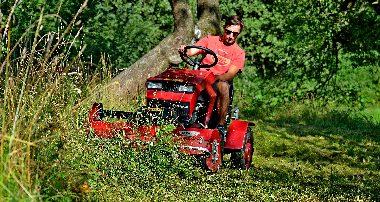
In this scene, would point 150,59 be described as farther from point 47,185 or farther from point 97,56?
point 47,185

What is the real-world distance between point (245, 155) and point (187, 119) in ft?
3.26

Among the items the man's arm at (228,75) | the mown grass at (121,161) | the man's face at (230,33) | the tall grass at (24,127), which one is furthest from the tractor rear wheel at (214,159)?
the tall grass at (24,127)

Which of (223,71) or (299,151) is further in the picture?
(299,151)

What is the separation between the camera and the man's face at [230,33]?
29.0 feet

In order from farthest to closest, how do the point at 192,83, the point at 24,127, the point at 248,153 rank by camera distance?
the point at 248,153 < the point at 192,83 < the point at 24,127

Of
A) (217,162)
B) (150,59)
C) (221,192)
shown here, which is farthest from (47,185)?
(150,59)

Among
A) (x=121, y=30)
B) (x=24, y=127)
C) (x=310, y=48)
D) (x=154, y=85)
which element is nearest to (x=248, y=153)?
(x=154, y=85)

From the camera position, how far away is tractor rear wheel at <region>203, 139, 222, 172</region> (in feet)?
26.4

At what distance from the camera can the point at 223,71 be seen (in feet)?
29.0

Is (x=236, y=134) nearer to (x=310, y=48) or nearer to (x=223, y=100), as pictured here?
(x=223, y=100)

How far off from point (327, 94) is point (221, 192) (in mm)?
10119

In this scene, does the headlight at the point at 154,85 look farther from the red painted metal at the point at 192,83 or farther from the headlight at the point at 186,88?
the headlight at the point at 186,88

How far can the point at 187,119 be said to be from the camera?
8305 millimetres

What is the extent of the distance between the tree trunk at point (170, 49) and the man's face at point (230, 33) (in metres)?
3.85
